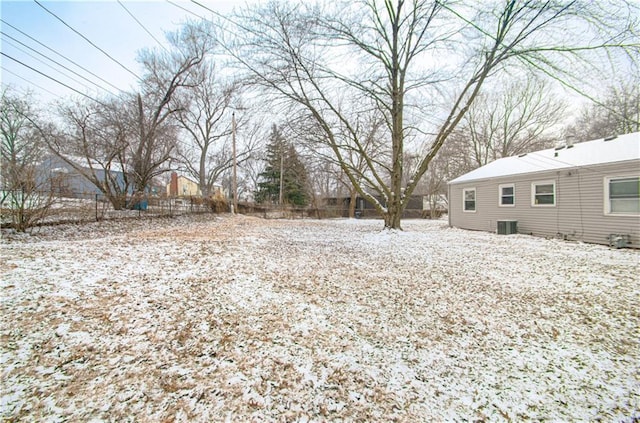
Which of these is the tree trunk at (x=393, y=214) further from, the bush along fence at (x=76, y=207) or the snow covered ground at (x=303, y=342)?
the bush along fence at (x=76, y=207)

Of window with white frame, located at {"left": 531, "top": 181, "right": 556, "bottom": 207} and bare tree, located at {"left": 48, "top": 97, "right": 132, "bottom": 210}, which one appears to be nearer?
window with white frame, located at {"left": 531, "top": 181, "right": 556, "bottom": 207}

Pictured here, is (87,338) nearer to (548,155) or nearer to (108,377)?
(108,377)

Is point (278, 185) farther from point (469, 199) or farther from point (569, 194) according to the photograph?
point (569, 194)

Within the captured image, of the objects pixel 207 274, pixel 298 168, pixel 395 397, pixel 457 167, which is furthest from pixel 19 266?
pixel 457 167

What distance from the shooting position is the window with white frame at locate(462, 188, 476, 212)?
41.8 ft

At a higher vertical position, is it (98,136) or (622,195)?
(98,136)

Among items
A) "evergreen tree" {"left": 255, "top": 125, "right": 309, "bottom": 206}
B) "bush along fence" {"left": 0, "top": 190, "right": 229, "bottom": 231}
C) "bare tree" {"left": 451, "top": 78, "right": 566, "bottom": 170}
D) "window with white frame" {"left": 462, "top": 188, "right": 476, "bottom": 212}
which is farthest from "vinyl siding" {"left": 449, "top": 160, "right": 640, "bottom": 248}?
"evergreen tree" {"left": 255, "top": 125, "right": 309, "bottom": 206}

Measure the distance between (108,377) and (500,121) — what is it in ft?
97.1

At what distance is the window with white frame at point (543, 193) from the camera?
931 cm

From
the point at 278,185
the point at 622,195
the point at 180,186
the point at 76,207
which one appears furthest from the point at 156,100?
the point at 180,186

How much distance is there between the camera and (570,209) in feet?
28.8

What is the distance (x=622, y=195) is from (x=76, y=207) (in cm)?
1718

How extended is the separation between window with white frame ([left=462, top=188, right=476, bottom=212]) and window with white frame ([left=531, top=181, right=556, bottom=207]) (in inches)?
111

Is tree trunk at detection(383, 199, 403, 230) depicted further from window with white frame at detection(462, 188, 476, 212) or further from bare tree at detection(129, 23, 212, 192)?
bare tree at detection(129, 23, 212, 192)
